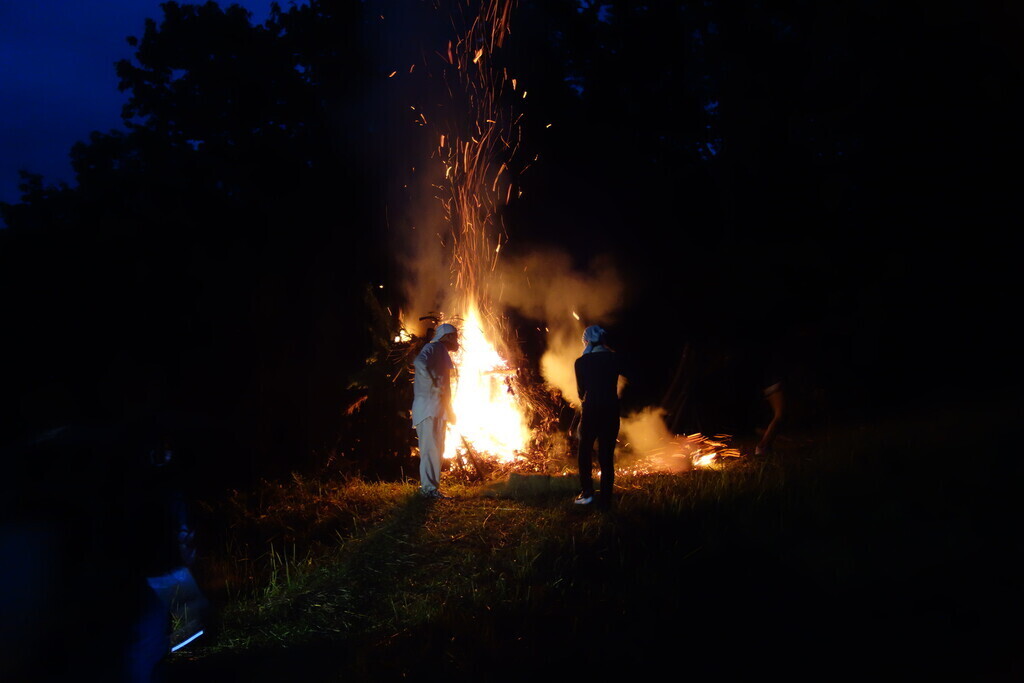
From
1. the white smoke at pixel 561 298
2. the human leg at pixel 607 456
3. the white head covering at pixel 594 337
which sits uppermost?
the white smoke at pixel 561 298

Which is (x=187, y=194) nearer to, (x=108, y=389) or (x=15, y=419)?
(x=15, y=419)

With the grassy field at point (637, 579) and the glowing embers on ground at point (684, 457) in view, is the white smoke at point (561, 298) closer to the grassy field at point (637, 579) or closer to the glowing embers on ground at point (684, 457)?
the glowing embers on ground at point (684, 457)

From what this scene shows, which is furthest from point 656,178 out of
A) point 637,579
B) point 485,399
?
point 637,579

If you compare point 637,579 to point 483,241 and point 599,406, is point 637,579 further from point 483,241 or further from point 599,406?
point 483,241

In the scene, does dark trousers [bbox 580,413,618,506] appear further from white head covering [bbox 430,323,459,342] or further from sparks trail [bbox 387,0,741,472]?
sparks trail [bbox 387,0,741,472]

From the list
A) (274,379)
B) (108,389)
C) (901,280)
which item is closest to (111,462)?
(108,389)

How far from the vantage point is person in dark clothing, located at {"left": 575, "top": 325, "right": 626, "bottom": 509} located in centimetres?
809

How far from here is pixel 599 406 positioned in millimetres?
8086

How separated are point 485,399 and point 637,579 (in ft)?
20.6

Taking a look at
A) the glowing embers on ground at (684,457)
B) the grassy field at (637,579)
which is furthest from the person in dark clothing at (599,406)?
the glowing embers on ground at (684,457)

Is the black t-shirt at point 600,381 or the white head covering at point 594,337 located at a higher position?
the white head covering at point 594,337

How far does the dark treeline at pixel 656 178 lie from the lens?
39.3 ft

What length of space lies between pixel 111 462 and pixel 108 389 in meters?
1.02

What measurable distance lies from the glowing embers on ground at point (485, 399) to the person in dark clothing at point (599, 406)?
3.18 meters
